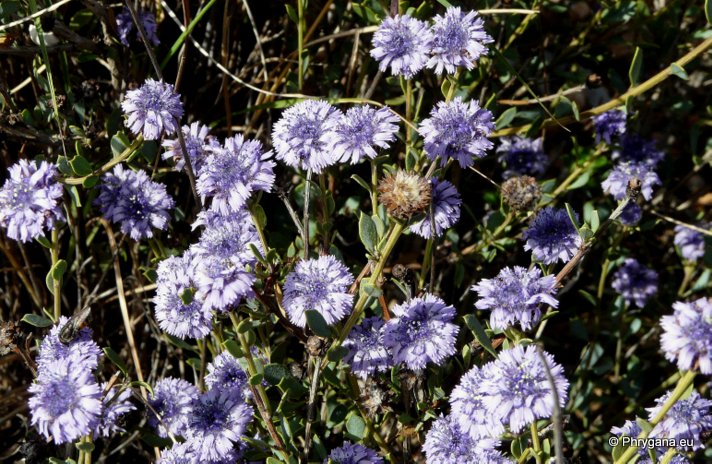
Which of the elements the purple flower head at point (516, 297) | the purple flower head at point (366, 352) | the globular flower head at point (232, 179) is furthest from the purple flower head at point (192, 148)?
the purple flower head at point (516, 297)

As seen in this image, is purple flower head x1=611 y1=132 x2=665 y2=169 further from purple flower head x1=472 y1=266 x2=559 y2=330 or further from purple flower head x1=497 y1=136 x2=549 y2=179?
purple flower head x1=472 y1=266 x2=559 y2=330

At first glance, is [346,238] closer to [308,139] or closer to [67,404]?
[308,139]

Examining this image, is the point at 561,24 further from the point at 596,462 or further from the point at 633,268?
the point at 596,462

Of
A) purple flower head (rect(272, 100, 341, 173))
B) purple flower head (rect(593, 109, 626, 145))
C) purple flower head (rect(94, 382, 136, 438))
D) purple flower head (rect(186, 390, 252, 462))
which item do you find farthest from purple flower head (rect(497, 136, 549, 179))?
purple flower head (rect(94, 382, 136, 438))

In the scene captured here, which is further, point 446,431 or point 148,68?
point 148,68

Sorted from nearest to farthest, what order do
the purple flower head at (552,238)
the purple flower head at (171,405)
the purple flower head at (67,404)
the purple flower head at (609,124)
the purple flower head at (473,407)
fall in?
the purple flower head at (67,404) < the purple flower head at (473,407) < the purple flower head at (171,405) < the purple flower head at (552,238) < the purple flower head at (609,124)

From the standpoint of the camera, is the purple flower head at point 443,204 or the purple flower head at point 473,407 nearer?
the purple flower head at point 473,407

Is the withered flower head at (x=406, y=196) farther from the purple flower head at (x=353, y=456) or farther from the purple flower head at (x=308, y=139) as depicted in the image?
the purple flower head at (x=353, y=456)

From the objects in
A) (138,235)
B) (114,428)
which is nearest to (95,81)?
(138,235)
